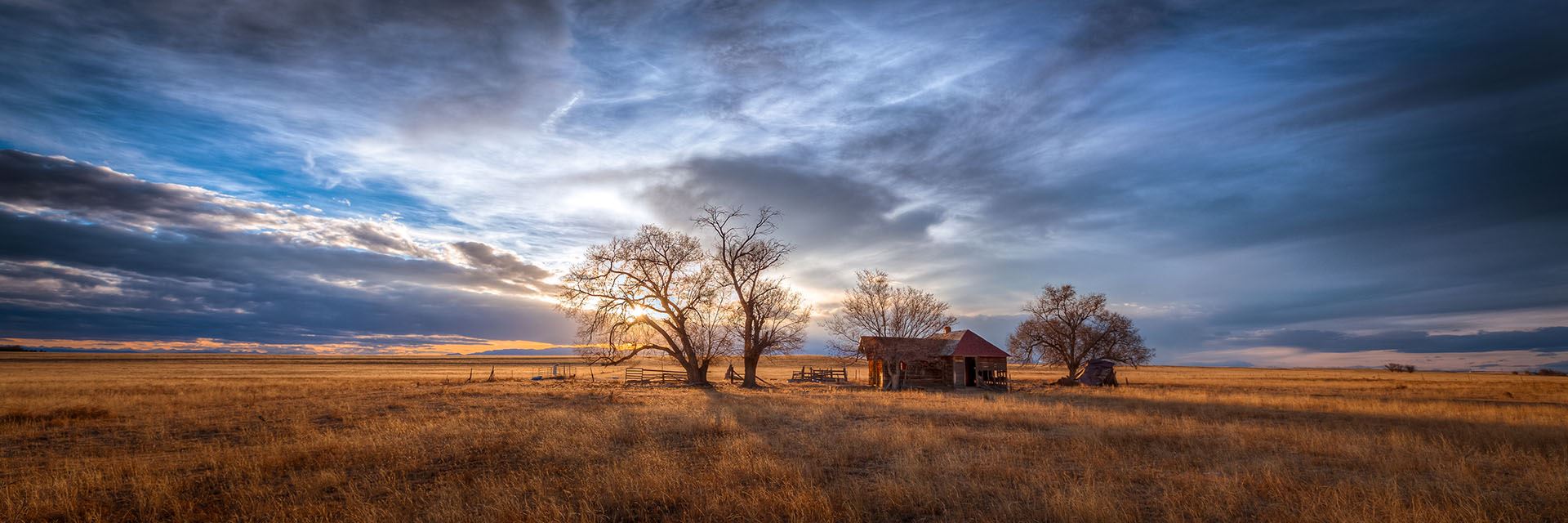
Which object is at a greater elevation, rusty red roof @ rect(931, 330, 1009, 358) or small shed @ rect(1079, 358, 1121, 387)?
rusty red roof @ rect(931, 330, 1009, 358)

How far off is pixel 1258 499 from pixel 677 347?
37134 millimetres

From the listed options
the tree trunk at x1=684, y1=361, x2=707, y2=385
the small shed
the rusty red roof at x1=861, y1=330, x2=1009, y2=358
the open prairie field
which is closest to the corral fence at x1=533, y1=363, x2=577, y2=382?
the tree trunk at x1=684, y1=361, x2=707, y2=385

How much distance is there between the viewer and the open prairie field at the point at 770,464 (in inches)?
333

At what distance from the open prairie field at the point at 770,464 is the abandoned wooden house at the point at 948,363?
2123 centimetres

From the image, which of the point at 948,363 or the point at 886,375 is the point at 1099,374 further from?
the point at 886,375

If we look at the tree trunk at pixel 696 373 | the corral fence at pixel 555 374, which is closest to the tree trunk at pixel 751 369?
the tree trunk at pixel 696 373

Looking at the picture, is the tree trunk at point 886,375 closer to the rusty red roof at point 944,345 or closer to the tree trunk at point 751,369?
the rusty red roof at point 944,345

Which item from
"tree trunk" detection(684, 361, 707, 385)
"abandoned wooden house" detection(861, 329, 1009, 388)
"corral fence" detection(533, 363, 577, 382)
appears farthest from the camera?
"corral fence" detection(533, 363, 577, 382)

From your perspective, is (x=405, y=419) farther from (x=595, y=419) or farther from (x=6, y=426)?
(x=6, y=426)

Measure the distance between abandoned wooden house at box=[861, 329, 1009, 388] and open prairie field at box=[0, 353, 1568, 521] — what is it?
21.2 metres

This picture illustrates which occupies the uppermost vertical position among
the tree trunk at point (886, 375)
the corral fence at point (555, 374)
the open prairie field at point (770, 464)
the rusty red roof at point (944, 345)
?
the rusty red roof at point (944, 345)

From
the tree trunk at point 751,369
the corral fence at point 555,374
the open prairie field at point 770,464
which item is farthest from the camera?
the corral fence at point 555,374

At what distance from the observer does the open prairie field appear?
8.45m

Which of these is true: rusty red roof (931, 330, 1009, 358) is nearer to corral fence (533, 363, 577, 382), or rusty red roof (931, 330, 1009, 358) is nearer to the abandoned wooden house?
the abandoned wooden house
